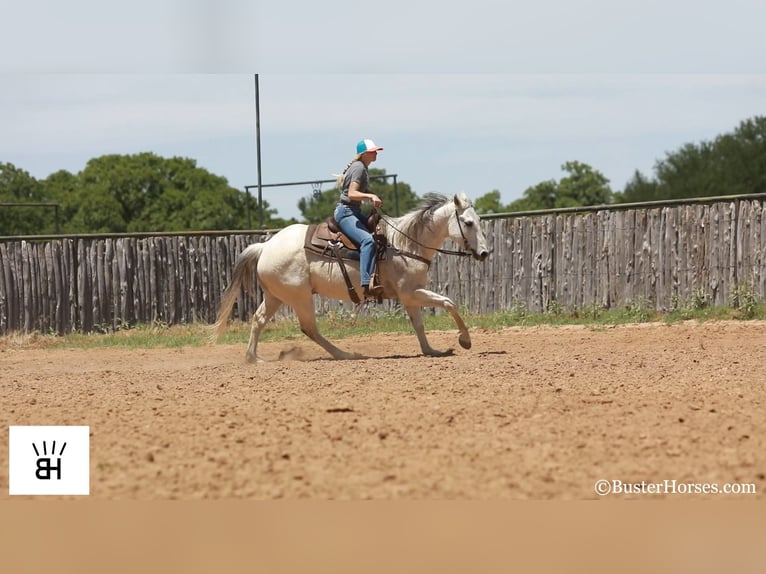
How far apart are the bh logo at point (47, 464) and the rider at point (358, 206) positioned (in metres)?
6.94

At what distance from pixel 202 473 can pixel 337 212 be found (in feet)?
23.9

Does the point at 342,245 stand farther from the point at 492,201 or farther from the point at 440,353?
the point at 492,201

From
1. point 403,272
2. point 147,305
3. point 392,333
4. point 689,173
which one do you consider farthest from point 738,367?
point 689,173

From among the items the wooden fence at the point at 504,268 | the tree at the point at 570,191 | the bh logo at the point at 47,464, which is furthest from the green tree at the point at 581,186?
the bh logo at the point at 47,464

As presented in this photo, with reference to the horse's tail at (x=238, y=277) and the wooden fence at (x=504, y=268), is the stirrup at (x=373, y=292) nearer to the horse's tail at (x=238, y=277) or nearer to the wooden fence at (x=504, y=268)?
the horse's tail at (x=238, y=277)

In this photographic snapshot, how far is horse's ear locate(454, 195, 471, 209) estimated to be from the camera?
12428mm

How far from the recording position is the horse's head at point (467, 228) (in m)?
12.3

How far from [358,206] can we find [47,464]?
8046 mm

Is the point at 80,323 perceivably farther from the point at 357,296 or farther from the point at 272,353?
the point at 357,296

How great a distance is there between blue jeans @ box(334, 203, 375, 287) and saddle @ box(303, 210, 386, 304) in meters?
0.08

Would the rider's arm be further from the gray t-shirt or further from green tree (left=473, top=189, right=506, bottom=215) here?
green tree (left=473, top=189, right=506, bottom=215)

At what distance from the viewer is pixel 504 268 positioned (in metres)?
19.5

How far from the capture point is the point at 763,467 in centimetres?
532

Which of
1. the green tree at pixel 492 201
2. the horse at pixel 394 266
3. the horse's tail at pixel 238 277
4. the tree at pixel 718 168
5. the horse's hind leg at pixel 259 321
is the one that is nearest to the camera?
the horse at pixel 394 266
